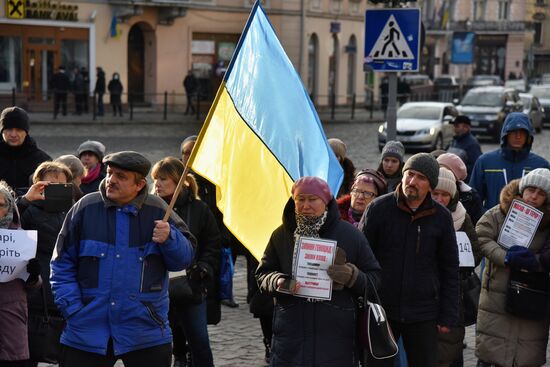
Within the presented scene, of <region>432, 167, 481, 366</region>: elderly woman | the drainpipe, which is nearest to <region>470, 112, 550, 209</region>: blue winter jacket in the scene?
<region>432, 167, 481, 366</region>: elderly woman

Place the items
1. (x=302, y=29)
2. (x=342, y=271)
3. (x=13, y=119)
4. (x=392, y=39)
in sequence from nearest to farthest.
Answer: (x=342, y=271)
(x=13, y=119)
(x=392, y=39)
(x=302, y=29)

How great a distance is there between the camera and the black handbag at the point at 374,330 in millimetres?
5180

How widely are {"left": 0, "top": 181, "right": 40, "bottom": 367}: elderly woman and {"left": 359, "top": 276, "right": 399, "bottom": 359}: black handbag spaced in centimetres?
193

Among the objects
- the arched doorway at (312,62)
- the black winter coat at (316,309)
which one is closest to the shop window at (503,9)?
the arched doorway at (312,62)

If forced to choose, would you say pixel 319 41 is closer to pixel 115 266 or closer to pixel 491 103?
pixel 491 103

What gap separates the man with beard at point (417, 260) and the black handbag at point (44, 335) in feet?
6.39

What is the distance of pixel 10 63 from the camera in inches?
1399

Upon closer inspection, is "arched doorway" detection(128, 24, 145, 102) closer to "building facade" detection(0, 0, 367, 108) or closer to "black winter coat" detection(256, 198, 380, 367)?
"building facade" detection(0, 0, 367, 108)

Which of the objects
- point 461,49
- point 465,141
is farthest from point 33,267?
point 461,49

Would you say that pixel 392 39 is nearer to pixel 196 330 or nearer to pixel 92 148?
pixel 92 148

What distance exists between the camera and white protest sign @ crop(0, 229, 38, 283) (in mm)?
5711

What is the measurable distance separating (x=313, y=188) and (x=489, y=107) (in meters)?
27.7

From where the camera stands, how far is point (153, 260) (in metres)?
5.00

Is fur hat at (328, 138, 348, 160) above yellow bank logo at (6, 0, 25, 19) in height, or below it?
below
